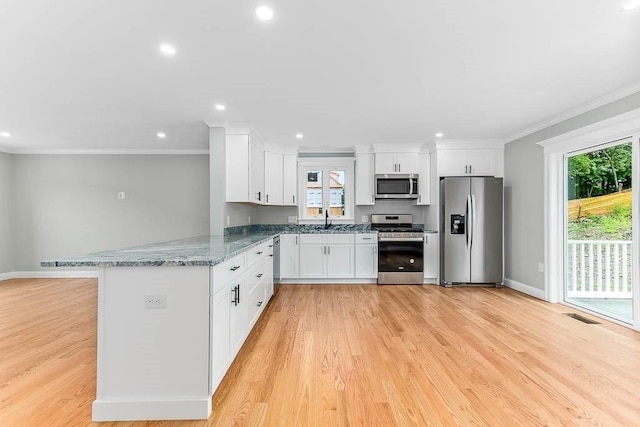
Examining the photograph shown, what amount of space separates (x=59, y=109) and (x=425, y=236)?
5.06m

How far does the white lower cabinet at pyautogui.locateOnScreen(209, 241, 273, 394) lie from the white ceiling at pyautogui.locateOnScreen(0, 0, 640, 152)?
4.96 feet

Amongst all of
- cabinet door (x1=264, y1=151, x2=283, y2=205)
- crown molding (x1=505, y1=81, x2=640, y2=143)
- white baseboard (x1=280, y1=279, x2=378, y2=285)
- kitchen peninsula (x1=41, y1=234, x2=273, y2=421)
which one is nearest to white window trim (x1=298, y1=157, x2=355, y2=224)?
cabinet door (x1=264, y1=151, x2=283, y2=205)

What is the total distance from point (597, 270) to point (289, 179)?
14.6 feet

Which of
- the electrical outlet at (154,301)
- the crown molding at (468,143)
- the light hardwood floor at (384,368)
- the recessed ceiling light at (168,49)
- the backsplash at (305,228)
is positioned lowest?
the light hardwood floor at (384,368)

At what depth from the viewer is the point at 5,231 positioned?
212 inches

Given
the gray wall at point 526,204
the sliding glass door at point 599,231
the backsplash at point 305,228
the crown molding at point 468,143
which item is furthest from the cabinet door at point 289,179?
the sliding glass door at point 599,231

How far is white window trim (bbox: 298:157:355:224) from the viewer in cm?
561

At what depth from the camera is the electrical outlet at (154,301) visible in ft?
5.57

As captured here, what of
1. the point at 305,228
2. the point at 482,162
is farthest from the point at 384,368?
the point at 482,162

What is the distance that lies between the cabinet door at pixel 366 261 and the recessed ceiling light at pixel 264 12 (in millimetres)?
3732

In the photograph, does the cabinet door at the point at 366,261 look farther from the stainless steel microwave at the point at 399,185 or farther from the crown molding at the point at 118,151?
the crown molding at the point at 118,151

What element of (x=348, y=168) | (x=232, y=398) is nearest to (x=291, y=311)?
(x=232, y=398)

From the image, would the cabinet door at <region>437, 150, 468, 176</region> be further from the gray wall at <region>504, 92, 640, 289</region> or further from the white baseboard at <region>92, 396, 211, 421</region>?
the white baseboard at <region>92, 396, 211, 421</region>

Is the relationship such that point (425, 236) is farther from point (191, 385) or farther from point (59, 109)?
point (59, 109)
